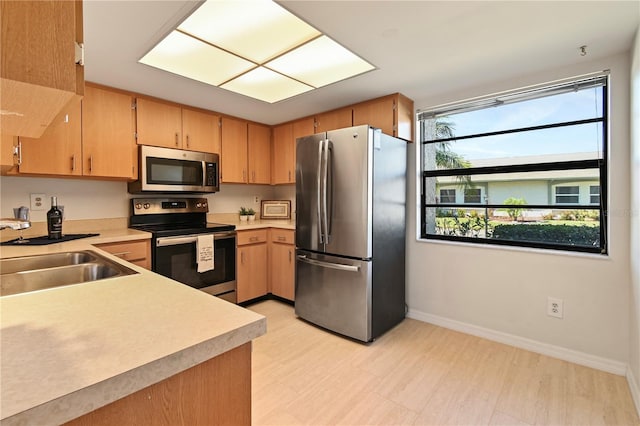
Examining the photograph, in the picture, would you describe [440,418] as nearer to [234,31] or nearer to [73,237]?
[234,31]

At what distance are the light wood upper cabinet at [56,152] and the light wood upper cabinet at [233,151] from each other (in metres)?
1.27

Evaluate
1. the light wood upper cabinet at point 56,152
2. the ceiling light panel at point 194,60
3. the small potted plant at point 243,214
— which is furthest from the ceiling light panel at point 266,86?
the small potted plant at point 243,214

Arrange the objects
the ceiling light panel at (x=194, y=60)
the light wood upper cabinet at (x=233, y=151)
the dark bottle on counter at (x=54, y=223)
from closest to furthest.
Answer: the ceiling light panel at (x=194, y=60)
the dark bottle on counter at (x=54, y=223)
the light wood upper cabinet at (x=233, y=151)

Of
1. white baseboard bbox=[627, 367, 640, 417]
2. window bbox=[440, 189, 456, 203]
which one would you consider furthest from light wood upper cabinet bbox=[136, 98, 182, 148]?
white baseboard bbox=[627, 367, 640, 417]

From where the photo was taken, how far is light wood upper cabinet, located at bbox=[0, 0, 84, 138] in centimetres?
42

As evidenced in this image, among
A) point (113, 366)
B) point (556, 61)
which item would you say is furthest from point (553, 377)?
point (113, 366)

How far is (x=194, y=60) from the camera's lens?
2.22 metres

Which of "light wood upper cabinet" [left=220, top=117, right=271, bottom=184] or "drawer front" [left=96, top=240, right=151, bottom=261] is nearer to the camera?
"drawer front" [left=96, top=240, right=151, bottom=261]

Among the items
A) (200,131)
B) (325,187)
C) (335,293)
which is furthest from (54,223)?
(335,293)

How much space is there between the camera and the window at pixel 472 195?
2.71 metres

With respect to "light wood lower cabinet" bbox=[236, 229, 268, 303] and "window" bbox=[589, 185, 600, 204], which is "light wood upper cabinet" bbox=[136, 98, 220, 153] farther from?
"window" bbox=[589, 185, 600, 204]

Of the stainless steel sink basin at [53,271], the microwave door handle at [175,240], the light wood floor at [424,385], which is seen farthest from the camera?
the microwave door handle at [175,240]

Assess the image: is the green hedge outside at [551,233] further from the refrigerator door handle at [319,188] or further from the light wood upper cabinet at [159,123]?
the light wood upper cabinet at [159,123]

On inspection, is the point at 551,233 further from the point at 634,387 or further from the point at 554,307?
the point at 634,387
